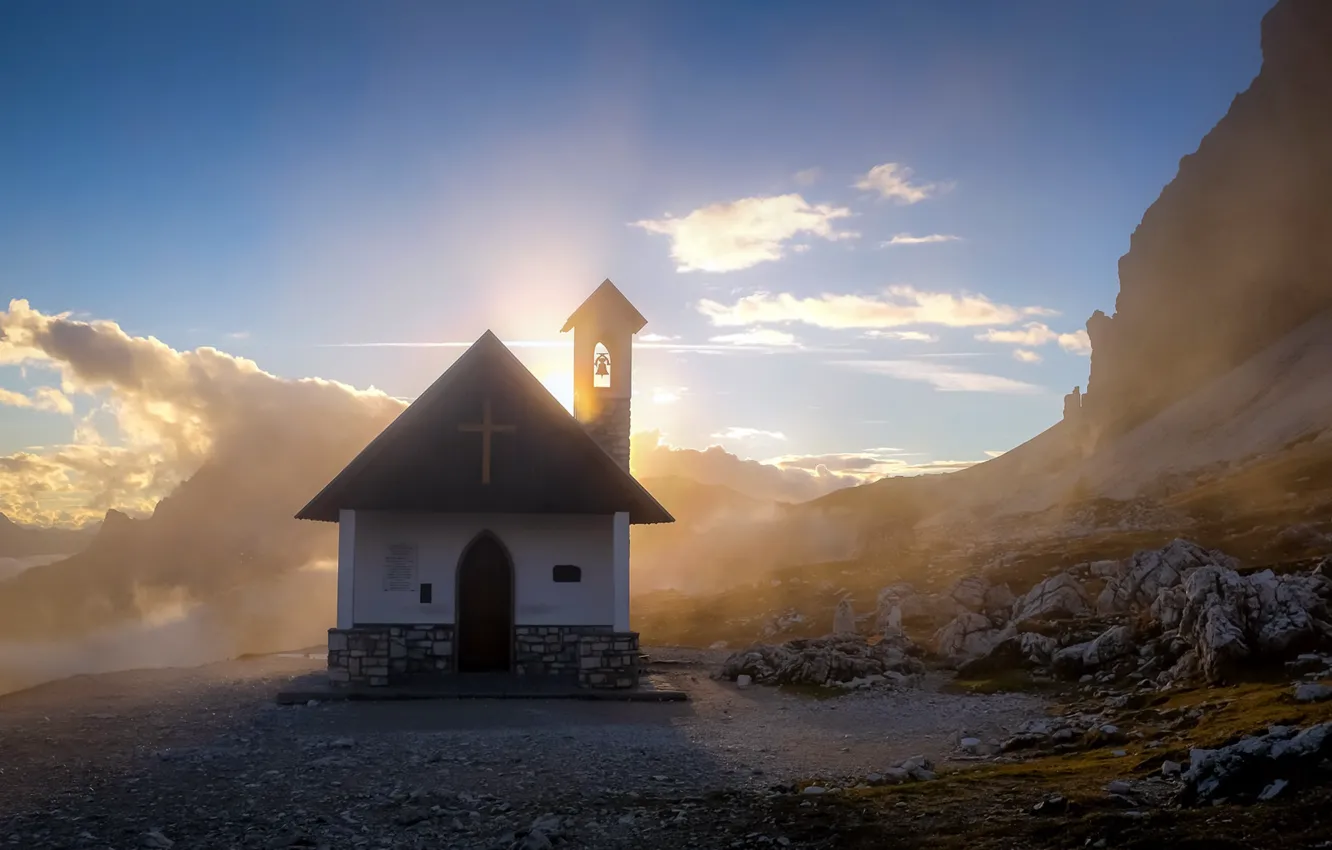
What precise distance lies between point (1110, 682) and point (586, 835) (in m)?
12.5

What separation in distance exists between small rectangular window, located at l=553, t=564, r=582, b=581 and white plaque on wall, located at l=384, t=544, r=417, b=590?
2737mm

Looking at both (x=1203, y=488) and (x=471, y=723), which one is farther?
(x=1203, y=488)

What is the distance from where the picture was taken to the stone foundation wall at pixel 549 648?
19.4 metres

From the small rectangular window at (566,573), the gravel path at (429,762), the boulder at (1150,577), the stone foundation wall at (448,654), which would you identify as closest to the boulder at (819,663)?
the gravel path at (429,762)

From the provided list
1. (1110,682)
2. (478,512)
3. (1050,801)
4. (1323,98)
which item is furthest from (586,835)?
(1323,98)

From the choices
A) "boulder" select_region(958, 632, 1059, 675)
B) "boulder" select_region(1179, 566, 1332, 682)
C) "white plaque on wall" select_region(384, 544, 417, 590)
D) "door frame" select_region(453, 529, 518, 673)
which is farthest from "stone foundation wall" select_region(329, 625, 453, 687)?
"boulder" select_region(1179, 566, 1332, 682)

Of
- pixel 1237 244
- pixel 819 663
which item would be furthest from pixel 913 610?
pixel 1237 244

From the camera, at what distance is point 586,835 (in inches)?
357

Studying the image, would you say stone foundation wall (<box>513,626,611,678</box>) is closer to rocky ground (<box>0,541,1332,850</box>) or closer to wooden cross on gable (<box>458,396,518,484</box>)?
rocky ground (<box>0,541,1332,850</box>)

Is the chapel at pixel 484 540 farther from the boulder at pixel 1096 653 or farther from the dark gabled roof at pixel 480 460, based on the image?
the boulder at pixel 1096 653

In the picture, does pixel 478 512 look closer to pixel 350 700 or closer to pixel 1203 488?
pixel 350 700

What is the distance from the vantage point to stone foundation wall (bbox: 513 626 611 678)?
63.7ft

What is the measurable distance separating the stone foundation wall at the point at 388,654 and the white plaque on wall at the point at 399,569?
808 millimetres

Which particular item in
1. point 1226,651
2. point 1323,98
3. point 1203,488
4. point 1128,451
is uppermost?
point 1323,98
